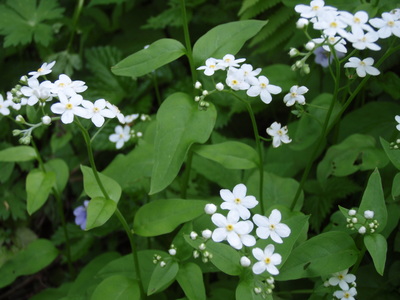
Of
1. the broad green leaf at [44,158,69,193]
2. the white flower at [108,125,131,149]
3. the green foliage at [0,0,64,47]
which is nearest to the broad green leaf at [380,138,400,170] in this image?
the white flower at [108,125,131,149]

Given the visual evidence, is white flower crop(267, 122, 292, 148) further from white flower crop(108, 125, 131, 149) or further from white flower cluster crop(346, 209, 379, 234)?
white flower crop(108, 125, 131, 149)

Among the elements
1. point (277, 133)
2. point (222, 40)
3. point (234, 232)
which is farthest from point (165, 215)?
point (222, 40)

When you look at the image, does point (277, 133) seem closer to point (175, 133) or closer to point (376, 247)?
point (175, 133)

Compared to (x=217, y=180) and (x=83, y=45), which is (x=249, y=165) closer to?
(x=217, y=180)

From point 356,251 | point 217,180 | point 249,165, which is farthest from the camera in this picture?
point 217,180

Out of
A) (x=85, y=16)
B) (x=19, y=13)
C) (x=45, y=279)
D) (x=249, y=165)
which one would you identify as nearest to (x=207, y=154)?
(x=249, y=165)

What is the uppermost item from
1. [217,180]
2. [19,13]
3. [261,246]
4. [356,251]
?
[19,13]
